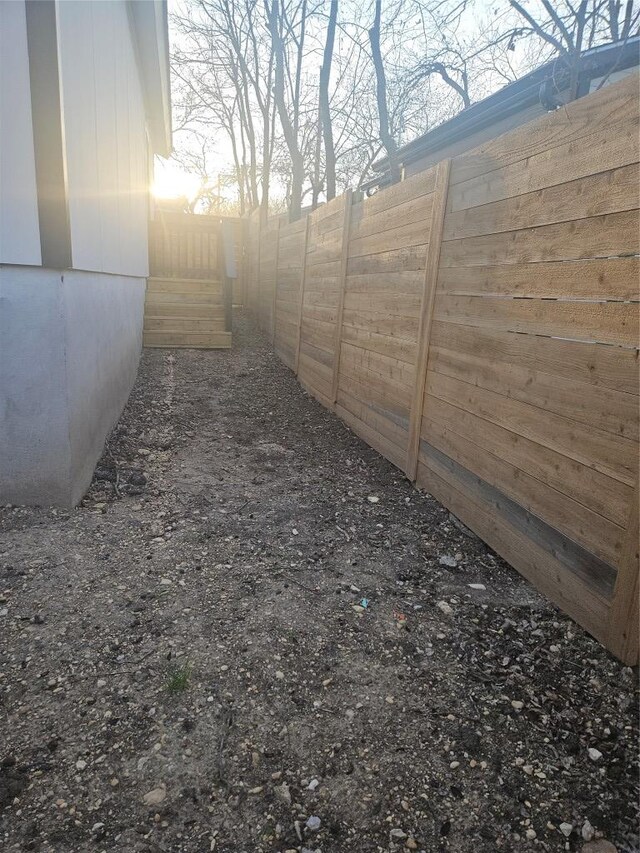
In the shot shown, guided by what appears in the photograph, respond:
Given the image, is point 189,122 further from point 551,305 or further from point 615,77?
point 551,305

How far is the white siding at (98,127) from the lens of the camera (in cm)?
295

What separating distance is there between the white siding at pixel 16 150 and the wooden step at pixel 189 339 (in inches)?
244

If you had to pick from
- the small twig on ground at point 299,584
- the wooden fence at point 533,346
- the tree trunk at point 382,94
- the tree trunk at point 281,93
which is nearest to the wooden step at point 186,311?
the tree trunk at point 281,93

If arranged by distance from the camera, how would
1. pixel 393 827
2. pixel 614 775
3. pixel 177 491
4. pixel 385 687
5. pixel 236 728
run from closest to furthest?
pixel 393 827, pixel 614 775, pixel 236 728, pixel 385 687, pixel 177 491

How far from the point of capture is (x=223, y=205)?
2986 cm

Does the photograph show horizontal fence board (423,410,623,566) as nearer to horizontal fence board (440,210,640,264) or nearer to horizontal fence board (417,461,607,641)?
horizontal fence board (417,461,607,641)

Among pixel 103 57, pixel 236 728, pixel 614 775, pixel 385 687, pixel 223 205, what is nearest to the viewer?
pixel 614 775

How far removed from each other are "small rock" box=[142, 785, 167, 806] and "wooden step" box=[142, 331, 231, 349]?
8.02 metres

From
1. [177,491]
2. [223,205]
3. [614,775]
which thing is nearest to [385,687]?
[614,775]

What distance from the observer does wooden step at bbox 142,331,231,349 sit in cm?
881

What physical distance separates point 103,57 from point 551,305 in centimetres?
393

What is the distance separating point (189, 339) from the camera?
8953mm

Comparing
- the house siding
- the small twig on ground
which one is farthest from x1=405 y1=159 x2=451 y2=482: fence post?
the house siding

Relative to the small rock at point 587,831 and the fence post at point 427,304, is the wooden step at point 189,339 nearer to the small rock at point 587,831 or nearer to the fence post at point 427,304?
the fence post at point 427,304
